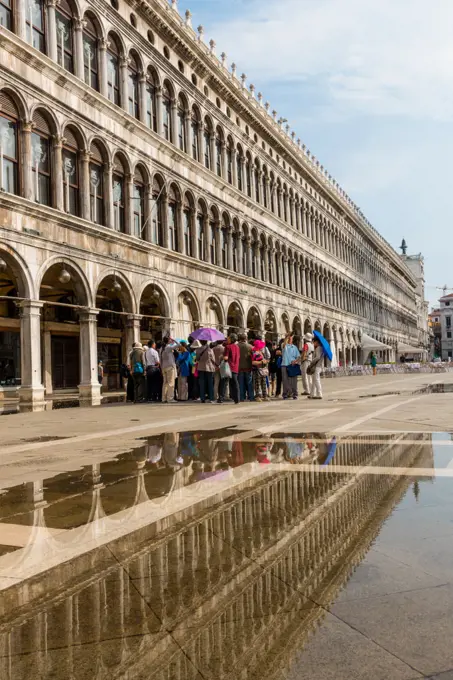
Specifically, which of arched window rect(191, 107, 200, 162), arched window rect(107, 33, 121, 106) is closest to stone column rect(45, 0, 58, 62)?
arched window rect(107, 33, 121, 106)

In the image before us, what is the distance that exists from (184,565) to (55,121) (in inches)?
808

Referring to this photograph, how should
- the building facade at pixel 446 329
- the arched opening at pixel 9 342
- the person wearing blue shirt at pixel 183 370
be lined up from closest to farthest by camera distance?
the person wearing blue shirt at pixel 183 370 → the arched opening at pixel 9 342 → the building facade at pixel 446 329

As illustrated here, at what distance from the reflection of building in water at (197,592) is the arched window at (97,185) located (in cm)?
2018

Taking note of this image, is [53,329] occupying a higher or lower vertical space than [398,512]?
higher

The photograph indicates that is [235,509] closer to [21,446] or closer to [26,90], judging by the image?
[21,446]

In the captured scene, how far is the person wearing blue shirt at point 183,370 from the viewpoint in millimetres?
19403

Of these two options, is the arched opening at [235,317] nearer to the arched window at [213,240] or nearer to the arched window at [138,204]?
the arched window at [213,240]

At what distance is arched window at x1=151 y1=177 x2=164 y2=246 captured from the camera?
28.3 meters

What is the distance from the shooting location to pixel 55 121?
21.6m

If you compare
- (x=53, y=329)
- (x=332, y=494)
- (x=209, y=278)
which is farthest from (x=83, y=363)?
(x=332, y=494)

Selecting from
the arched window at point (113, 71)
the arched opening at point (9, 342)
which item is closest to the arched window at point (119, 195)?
the arched window at point (113, 71)

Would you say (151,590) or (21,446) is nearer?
(151,590)

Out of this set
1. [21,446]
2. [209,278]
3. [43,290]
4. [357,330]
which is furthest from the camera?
[357,330]

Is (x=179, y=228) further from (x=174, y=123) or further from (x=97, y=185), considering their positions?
(x=97, y=185)
